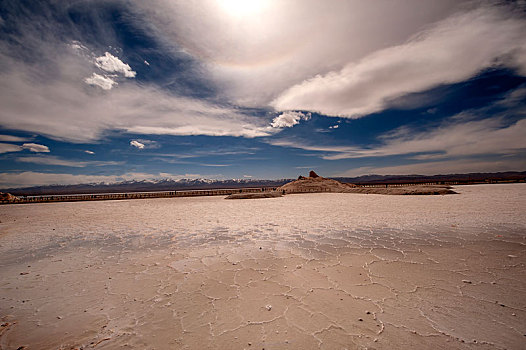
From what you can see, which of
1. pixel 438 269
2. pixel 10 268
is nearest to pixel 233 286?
pixel 438 269

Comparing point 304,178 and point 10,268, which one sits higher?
point 304,178

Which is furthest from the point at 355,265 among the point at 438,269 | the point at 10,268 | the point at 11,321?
the point at 10,268

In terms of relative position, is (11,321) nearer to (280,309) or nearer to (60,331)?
(60,331)

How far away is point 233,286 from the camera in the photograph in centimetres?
346

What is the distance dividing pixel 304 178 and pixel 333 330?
2823 centimetres

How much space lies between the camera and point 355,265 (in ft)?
13.3

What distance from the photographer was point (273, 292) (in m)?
3.22

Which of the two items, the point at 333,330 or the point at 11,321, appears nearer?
the point at 333,330

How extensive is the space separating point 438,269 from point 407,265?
1.60 feet

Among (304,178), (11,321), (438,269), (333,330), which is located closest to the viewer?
(333,330)

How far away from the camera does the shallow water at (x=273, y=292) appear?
7.52 ft

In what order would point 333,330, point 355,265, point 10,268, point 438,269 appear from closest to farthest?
1. point 333,330
2. point 438,269
3. point 355,265
4. point 10,268

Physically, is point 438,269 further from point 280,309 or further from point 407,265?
point 280,309

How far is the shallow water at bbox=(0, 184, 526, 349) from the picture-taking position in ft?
7.52
